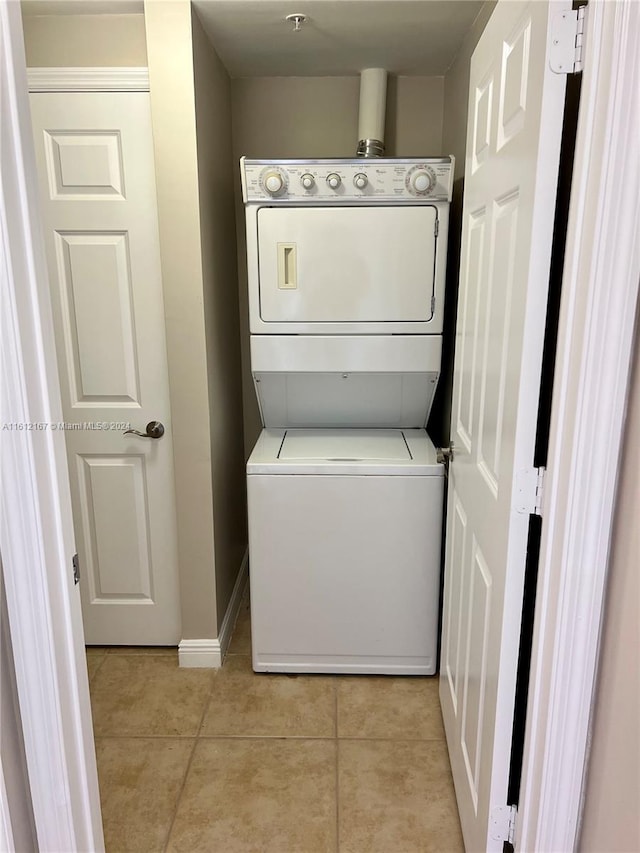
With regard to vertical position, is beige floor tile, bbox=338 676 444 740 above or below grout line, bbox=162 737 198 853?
above

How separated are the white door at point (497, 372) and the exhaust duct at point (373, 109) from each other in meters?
0.80

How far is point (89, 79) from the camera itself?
197cm

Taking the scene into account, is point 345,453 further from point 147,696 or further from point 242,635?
point 147,696

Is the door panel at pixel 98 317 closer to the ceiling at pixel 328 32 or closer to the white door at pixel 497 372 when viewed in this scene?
the ceiling at pixel 328 32

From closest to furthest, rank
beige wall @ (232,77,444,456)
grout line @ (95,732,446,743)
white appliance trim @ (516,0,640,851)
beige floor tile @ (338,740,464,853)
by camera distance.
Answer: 1. white appliance trim @ (516,0,640,851)
2. beige floor tile @ (338,740,464,853)
3. grout line @ (95,732,446,743)
4. beige wall @ (232,77,444,456)

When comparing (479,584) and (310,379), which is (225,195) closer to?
(310,379)

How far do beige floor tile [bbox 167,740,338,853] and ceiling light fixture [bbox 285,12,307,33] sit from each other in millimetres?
2262

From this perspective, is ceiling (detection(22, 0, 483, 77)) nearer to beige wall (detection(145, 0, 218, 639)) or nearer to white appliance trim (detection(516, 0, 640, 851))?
beige wall (detection(145, 0, 218, 639))

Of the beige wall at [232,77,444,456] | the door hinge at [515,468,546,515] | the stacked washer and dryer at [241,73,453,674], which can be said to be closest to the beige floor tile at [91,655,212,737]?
the stacked washer and dryer at [241,73,453,674]

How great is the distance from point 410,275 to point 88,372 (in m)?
1.19

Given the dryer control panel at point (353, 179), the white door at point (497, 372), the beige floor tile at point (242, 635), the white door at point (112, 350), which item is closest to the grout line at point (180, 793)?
the beige floor tile at point (242, 635)

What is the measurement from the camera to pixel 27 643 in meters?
1.06

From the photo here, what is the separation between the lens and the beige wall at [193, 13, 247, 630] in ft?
6.68

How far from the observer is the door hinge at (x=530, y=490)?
3.53 ft
